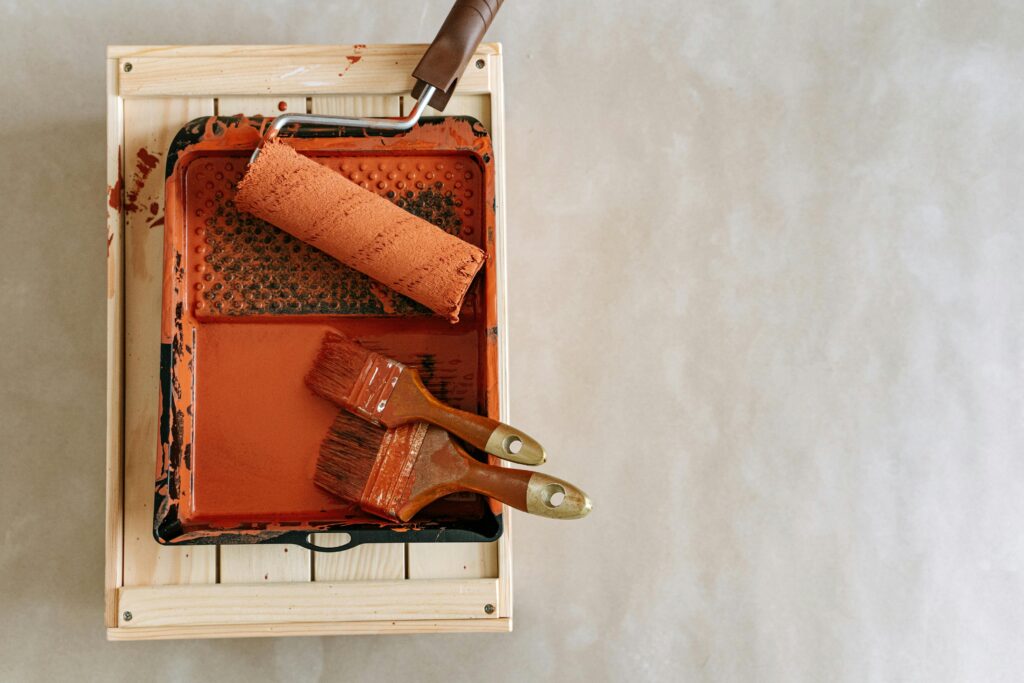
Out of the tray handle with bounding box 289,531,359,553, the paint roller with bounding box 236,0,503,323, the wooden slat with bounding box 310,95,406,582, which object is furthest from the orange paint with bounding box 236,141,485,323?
the tray handle with bounding box 289,531,359,553

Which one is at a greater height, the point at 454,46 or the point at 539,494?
the point at 454,46

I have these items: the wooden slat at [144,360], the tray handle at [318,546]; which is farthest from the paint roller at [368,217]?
the tray handle at [318,546]

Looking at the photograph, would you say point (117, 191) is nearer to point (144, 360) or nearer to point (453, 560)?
point (144, 360)

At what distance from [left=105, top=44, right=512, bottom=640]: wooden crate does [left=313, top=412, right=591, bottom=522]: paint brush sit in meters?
0.07

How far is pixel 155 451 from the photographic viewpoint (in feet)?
2.32

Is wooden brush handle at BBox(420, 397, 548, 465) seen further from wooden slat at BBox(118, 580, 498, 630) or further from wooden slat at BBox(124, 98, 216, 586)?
wooden slat at BBox(124, 98, 216, 586)

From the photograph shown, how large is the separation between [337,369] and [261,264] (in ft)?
0.41

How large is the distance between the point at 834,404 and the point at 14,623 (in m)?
1.01

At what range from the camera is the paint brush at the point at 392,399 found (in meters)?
0.65

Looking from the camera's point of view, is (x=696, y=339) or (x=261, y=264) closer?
(x=261, y=264)

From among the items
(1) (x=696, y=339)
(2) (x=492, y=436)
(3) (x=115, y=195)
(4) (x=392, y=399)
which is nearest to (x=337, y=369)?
(4) (x=392, y=399)

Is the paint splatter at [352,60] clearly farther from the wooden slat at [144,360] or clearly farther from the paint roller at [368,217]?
the wooden slat at [144,360]

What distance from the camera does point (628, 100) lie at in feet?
2.99

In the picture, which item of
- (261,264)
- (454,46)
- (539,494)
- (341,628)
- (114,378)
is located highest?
(454,46)
